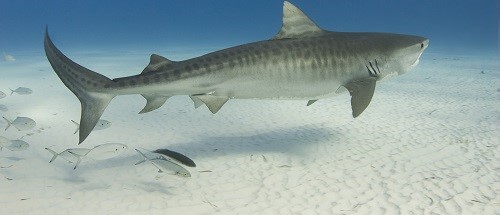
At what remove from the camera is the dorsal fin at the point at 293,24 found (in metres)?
5.96

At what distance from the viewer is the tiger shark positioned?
4793 mm

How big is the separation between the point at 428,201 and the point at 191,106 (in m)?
7.72

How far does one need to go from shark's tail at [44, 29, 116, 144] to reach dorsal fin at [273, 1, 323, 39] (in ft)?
9.25

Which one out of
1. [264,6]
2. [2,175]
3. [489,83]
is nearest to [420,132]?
[2,175]

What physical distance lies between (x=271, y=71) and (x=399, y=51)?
2.27m

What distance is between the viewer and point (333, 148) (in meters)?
7.32

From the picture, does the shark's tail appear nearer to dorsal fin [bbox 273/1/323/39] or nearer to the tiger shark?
the tiger shark

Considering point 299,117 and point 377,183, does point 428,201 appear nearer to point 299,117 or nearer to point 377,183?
point 377,183

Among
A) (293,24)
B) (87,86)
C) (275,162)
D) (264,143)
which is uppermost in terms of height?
(293,24)

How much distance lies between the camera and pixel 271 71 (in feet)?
18.4

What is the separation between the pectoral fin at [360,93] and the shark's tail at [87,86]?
11.7 ft

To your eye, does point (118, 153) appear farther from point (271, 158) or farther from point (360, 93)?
point (360, 93)

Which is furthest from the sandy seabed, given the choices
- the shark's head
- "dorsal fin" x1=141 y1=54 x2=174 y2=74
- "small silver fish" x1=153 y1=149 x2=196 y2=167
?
"dorsal fin" x1=141 y1=54 x2=174 y2=74

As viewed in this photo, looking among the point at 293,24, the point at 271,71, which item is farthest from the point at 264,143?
the point at 293,24
